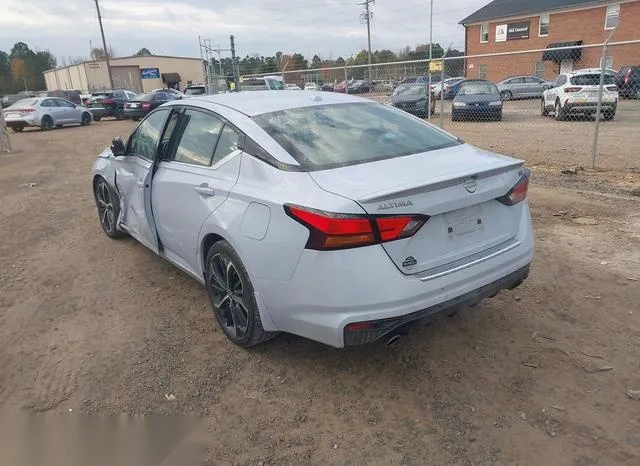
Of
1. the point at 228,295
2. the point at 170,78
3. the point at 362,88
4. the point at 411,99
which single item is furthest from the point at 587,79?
the point at 170,78

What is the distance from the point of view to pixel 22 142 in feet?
60.4

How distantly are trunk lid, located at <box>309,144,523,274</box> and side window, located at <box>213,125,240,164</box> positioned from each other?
77 centimetres

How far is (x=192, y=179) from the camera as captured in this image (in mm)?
3648

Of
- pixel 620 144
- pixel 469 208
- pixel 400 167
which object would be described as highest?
pixel 400 167

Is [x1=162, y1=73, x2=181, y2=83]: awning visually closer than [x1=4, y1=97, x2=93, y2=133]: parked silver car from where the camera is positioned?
No

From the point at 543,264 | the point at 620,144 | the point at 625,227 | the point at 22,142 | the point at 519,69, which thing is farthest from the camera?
the point at 519,69

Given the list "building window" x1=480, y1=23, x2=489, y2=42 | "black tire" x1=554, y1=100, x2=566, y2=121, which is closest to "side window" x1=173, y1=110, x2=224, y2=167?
"black tire" x1=554, y1=100, x2=566, y2=121

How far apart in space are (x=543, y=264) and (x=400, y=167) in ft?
7.80

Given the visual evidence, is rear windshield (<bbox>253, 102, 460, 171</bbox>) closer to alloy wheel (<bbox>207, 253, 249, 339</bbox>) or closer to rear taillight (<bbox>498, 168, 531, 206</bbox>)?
rear taillight (<bbox>498, 168, 531, 206</bbox>)

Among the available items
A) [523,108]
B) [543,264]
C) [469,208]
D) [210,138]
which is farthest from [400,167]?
[523,108]

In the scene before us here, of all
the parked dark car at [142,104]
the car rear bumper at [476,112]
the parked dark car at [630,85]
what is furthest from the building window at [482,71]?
the parked dark car at [142,104]

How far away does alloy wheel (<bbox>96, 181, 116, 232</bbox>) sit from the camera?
5633mm

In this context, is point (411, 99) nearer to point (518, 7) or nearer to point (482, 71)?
point (482, 71)

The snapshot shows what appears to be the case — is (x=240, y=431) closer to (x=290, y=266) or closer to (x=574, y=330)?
(x=290, y=266)
